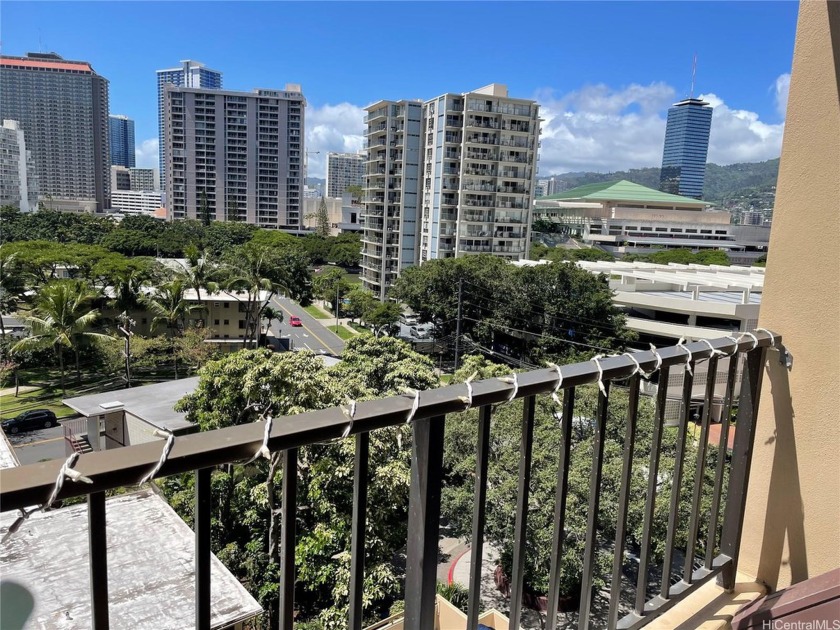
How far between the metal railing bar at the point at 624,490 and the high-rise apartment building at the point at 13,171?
164 ft

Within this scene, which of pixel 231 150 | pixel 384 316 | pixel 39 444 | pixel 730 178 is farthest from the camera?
pixel 730 178

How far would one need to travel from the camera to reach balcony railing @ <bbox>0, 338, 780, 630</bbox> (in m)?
0.68

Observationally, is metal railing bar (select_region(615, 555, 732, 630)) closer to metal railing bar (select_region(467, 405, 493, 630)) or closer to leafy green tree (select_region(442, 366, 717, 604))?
metal railing bar (select_region(467, 405, 493, 630))

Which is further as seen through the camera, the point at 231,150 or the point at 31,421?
the point at 231,150

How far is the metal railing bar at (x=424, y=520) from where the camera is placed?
966 millimetres

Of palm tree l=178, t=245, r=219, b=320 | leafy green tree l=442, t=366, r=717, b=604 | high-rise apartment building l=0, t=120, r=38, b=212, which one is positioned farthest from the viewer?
high-rise apartment building l=0, t=120, r=38, b=212

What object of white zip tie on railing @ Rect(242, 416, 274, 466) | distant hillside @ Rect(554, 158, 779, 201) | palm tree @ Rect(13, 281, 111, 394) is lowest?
palm tree @ Rect(13, 281, 111, 394)

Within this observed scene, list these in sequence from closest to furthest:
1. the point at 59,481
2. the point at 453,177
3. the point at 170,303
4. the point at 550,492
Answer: the point at 59,481 → the point at 550,492 → the point at 170,303 → the point at 453,177

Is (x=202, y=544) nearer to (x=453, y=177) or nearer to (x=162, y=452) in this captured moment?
(x=162, y=452)

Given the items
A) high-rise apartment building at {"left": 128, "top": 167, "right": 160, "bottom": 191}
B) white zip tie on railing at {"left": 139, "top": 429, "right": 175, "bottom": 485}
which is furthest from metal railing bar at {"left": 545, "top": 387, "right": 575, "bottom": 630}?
high-rise apartment building at {"left": 128, "top": 167, "right": 160, "bottom": 191}

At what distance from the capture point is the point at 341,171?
116 metres

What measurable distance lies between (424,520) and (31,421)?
16.2 meters

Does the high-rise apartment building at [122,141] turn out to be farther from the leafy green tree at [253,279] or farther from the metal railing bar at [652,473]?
the metal railing bar at [652,473]

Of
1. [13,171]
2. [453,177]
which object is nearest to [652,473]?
[453,177]
